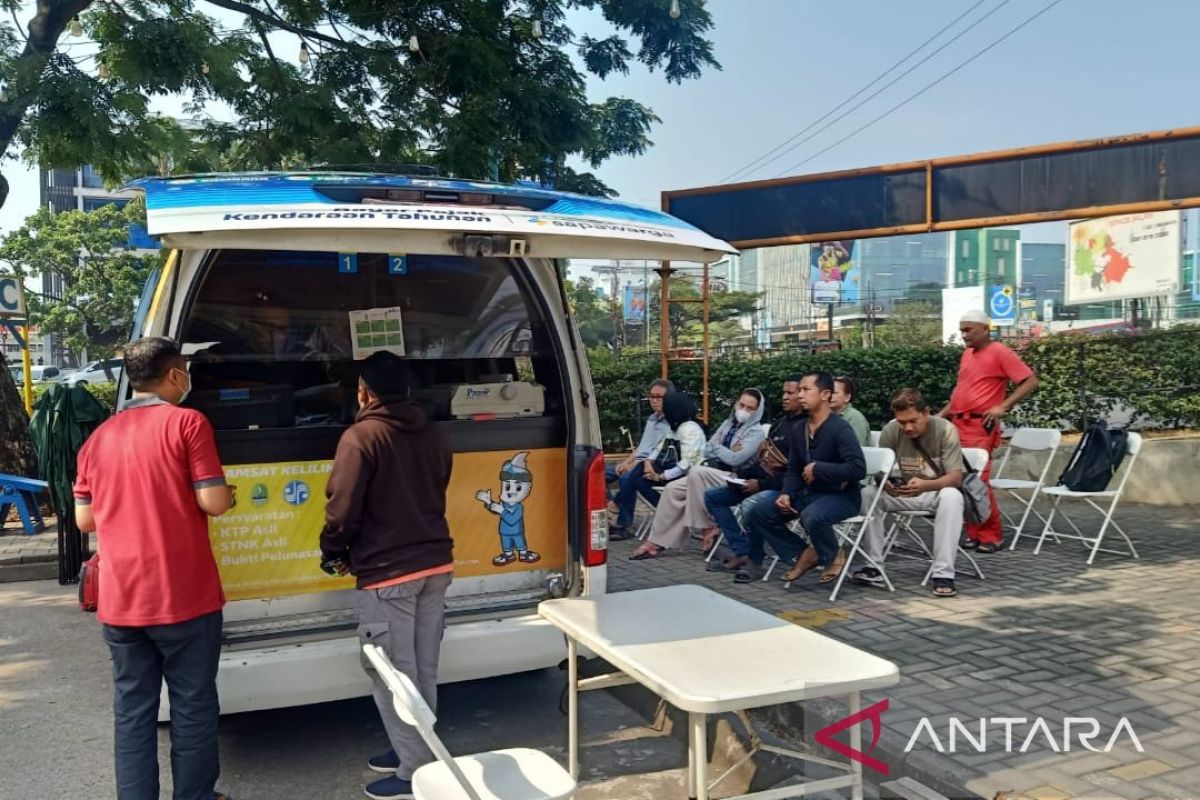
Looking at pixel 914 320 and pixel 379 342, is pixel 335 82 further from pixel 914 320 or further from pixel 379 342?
pixel 914 320

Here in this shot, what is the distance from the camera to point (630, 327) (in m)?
54.0

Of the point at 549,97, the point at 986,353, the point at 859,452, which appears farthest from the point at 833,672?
the point at 549,97

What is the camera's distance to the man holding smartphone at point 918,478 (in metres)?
6.00

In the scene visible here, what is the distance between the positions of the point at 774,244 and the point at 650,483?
2.77 meters

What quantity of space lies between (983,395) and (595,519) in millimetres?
4309

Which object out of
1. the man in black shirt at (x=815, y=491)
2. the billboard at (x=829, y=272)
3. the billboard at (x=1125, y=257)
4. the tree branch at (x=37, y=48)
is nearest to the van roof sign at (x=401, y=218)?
the man in black shirt at (x=815, y=491)

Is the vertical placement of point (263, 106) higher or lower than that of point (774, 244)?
higher

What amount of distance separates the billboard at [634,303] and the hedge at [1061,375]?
43.7 metres

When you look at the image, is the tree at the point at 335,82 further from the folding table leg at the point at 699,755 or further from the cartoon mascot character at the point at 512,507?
the folding table leg at the point at 699,755

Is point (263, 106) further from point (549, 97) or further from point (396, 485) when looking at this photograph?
point (396, 485)

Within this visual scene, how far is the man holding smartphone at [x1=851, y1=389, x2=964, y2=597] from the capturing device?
6.00 metres

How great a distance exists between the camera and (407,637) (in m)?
3.40

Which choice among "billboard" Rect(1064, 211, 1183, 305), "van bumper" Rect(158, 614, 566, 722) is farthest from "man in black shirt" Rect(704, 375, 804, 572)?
"billboard" Rect(1064, 211, 1183, 305)

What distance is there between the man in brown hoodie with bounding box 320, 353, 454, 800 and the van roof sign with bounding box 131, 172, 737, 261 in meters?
0.53
